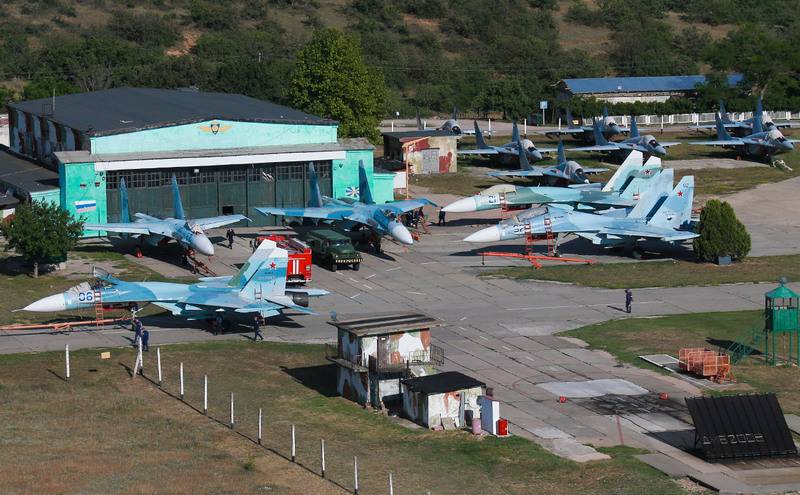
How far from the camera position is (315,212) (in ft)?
298

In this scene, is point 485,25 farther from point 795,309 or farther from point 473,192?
point 795,309

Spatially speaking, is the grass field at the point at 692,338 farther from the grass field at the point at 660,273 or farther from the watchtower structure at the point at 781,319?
the grass field at the point at 660,273

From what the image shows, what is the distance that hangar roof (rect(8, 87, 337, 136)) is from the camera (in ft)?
309

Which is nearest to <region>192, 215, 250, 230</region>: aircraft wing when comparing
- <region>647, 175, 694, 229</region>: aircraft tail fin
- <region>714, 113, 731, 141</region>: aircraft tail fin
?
<region>647, 175, 694, 229</region>: aircraft tail fin

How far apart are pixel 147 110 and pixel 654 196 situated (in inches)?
1449

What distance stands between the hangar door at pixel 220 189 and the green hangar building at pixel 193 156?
67 millimetres

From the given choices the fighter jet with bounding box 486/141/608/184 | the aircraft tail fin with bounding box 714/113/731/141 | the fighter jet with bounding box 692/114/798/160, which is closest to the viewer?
the fighter jet with bounding box 486/141/608/184

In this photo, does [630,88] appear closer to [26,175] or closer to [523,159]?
[523,159]

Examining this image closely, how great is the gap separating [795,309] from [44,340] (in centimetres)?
3573

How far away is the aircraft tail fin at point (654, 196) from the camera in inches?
3546

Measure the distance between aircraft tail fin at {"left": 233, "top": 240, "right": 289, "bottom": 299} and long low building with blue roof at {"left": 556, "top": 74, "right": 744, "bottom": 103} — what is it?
94.2 metres

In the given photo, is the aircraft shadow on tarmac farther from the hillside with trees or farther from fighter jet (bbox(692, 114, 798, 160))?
the hillside with trees

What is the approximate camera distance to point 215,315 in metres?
67.8

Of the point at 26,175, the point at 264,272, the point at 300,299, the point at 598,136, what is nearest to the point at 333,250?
the point at 300,299
